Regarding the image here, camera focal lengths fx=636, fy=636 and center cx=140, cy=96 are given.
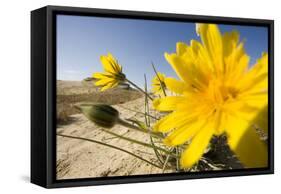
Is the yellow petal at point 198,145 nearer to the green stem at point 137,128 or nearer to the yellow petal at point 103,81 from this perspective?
the green stem at point 137,128

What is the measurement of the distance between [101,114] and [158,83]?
459mm

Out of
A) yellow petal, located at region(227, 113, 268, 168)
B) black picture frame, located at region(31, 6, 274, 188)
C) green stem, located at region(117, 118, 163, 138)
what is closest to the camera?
black picture frame, located at region(31, 6, 274, 188)

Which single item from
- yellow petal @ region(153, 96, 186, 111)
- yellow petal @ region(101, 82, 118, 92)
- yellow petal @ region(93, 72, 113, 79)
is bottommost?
yellow petal @ region(153, 96, 186, 111)

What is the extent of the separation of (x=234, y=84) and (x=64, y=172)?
3.72 feet

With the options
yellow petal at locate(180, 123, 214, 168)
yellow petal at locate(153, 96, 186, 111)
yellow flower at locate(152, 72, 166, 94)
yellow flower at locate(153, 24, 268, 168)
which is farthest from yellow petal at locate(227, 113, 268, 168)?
yellow flower at locate(152, 72, 166, 94)

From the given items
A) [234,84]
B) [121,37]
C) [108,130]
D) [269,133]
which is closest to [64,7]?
[121,37]

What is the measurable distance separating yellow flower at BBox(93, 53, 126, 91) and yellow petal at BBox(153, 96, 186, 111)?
0.27m

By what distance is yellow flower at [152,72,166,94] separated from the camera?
3.81 meters

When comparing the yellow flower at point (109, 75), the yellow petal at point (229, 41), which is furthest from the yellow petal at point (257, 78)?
the yellow flower at point (109, 75)

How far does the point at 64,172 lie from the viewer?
356 cm

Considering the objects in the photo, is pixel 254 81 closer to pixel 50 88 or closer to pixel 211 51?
pixel 211 51

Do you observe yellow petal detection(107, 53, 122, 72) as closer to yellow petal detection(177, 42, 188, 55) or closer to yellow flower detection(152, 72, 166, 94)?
yellow flower detection(152, 72, 166, 94)

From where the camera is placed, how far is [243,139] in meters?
3.80

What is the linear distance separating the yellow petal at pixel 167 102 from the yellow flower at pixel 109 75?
0.27m
